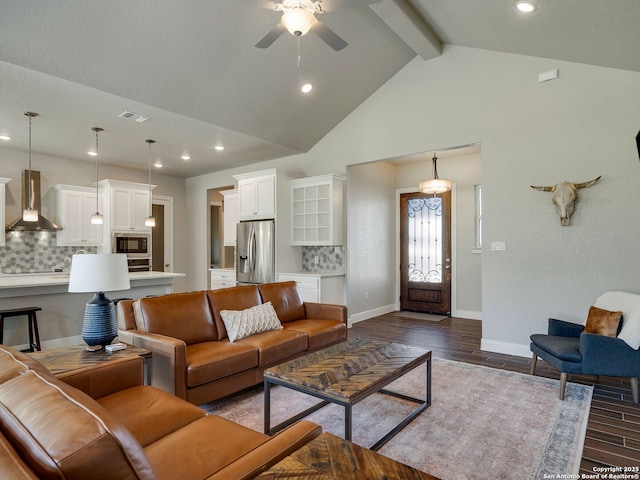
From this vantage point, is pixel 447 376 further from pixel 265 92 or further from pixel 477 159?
pixel 477 159

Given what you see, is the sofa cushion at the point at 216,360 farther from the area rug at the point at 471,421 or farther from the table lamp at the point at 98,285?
the table lamp at the point at 98,285

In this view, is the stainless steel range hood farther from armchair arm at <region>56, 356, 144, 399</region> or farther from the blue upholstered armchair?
the blue upholstered armchair

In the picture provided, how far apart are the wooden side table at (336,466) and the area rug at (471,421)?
1.14 metres

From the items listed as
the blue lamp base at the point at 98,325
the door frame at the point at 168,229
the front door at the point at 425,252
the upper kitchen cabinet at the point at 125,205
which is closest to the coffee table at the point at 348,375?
the blue lamp base at the point at 98,325

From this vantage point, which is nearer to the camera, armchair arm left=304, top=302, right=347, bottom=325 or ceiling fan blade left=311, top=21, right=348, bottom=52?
ceiling fan blade left=311, top=21, right=348, bottom=52

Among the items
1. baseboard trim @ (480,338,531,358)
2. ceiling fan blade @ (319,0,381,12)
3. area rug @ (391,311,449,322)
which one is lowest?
area rug @ (391,311,449,322)

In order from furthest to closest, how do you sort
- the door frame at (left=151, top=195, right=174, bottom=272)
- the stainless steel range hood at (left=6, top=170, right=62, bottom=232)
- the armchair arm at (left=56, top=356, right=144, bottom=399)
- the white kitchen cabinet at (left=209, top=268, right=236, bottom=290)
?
the door frame at (left=151, top=195, right=174, bottom=272)
the white kitchen cabinet at (left=209, top=268, right=236, bottom=290)
the stainless steel range hood at (left=6, top=170, right=62, bottom=232)
the armchair arm at (left=56, top=356, right=144, bottom=399)

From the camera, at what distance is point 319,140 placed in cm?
634

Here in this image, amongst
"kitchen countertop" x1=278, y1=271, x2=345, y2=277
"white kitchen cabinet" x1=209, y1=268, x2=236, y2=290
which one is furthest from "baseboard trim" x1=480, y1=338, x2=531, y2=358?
"white kitchen cabinet" x1=209, y1=268, x2=236, y2=290

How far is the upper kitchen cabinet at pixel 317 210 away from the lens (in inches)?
233

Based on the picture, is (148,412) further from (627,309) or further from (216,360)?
(627,309)

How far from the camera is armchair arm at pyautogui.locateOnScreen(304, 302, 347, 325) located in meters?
4.24

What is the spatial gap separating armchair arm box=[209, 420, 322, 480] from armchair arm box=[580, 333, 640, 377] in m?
2.71

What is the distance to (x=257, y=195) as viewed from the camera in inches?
254
